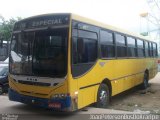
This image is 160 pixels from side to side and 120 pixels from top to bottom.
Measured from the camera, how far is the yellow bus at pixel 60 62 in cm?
801

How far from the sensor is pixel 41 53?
27.6 feet

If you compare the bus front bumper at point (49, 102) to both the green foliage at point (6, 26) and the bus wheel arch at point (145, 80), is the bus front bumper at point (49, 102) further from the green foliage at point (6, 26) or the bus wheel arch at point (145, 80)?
the green foliage at point (6, 26)

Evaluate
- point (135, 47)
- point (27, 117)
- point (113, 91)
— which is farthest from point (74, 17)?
point (135, 47)

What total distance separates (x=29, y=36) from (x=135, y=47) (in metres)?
6.96

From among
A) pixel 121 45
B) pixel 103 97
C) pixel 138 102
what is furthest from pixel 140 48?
pixel 103 97

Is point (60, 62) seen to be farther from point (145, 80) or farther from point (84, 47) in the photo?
point (145, 80)

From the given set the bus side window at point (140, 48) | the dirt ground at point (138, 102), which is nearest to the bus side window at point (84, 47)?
the dirt ground at point (138, 102)

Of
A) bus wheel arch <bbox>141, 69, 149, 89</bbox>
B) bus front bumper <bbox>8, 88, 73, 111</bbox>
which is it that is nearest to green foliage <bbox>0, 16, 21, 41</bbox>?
bus wheel arch <bbox>141, 69, 149, 89</bbox>

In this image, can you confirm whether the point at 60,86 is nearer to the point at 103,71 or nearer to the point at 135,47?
the point at 103,71

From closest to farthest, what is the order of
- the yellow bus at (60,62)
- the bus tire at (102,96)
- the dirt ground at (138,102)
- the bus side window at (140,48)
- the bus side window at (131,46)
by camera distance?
the yellow bus at (60,62) < the bus tire at (102,96) < the dirt ground at (138,102) < the bus side window at (131,46) < the bus side window at (140,48)

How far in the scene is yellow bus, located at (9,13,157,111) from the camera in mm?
8008

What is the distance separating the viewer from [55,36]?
27.0ft

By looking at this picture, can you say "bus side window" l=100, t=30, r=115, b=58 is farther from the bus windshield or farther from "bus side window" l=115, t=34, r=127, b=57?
the bus windshield

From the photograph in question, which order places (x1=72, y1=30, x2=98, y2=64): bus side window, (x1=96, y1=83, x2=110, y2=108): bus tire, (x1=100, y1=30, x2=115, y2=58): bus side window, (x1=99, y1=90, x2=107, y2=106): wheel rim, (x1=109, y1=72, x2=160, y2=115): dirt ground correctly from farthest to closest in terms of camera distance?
(x1=109, y1=72, x2=160, y2=115): dirt ground < (x1=100, y1=30, x2=115, y2=58): bus side window < (x1=99, y1=90, x2=107, y2=106): wheel rim < (x1=96, y1=83, x2=110, y2=108): bus tire < (x1=72, y1=30, x2=98, y2=64): bus side window
